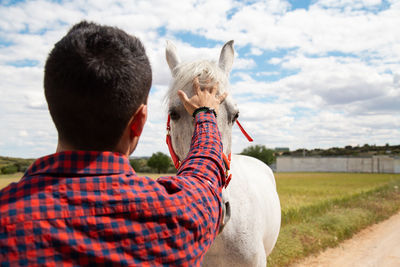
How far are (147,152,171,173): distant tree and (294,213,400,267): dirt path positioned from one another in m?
76.9

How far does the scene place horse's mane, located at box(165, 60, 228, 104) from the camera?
7.84ft

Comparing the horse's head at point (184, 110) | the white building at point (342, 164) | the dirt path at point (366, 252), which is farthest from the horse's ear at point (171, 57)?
the white building at point (342, 164)

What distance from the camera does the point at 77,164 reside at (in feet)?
3.16

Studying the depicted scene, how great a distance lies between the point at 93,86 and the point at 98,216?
14.7 inches

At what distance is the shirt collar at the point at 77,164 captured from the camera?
951 mm

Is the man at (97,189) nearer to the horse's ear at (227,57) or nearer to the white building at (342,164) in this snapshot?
the horse's ear at (227,57)

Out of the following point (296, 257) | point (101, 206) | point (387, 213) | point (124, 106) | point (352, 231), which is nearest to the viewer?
point (101, 206)

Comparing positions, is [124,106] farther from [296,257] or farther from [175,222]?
[296,257]

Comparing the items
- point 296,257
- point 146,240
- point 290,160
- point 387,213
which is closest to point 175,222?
point 146,240

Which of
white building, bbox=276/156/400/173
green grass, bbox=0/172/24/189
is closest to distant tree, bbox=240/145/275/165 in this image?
white building, bbox=276/156/400/173

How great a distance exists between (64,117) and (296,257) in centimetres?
652

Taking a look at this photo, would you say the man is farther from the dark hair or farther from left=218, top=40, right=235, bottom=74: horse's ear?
left=218, top=40, right=235, bottom=74: horse's ear

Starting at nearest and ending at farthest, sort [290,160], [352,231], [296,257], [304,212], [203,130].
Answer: [203,130] < [296,257] < [352,231] < [304,212] < [290,160]

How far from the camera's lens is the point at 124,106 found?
1025 mm
